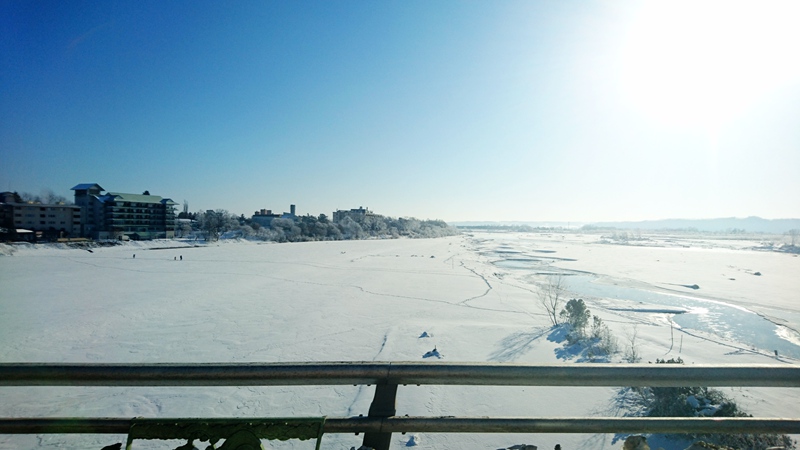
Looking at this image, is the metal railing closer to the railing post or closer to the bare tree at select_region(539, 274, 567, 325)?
the railing post

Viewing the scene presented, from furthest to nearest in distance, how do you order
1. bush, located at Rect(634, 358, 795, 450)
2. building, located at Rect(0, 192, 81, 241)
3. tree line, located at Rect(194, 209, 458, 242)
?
tree line, located at Rect(194, 209, 458, 242), building, located at Rect(0, 192, 81, 241), bush, located at Rect(634, 358, 795, 450)

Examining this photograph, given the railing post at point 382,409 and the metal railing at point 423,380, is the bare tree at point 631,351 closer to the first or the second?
the metal railing at point 423,380

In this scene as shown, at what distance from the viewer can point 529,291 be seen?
26547 millimetres

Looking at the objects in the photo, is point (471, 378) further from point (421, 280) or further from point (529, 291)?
point (421, 280)

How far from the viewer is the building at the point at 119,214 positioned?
57.5m

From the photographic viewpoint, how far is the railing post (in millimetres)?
2236

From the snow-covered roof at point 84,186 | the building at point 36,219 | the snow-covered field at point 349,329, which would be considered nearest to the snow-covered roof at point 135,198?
the snow-covered roof at point 84,186

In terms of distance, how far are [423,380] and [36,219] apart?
70.8 metres

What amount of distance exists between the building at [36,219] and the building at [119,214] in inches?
65.7

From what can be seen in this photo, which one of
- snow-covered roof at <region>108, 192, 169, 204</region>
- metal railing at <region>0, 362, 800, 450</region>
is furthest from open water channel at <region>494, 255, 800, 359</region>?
snow-covered roof at <region>108, 192, 169, 204</region>

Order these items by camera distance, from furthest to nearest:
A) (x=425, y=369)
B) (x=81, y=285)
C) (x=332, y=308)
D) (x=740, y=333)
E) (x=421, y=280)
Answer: (x=421, y=280) < (x=81, y=285) < (x=332, y=308) < (x=740, y=333) < (x=425, y=369)

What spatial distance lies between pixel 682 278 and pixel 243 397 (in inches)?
1588

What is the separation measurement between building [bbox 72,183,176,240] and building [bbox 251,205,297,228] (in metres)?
32.1

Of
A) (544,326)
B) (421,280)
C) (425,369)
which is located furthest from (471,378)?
(421,280)
